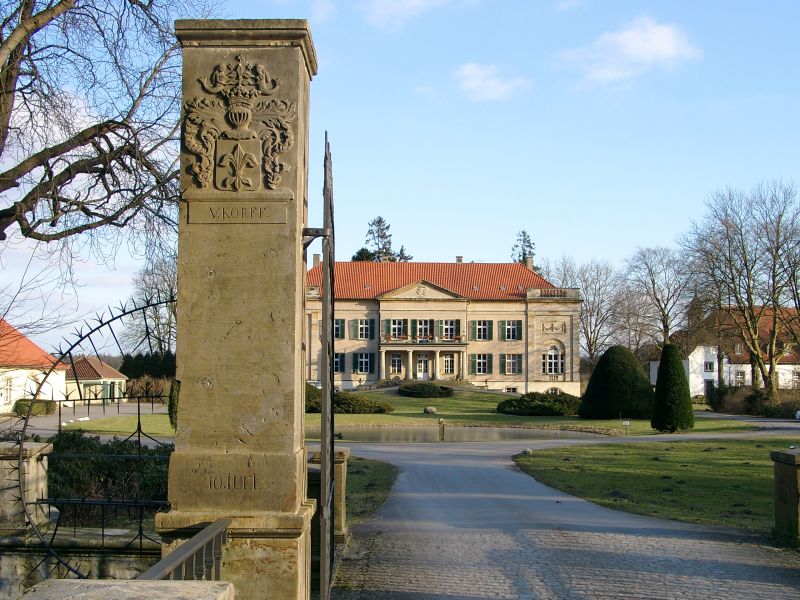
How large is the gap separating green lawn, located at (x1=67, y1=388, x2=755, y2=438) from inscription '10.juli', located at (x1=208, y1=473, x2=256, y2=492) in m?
21.3

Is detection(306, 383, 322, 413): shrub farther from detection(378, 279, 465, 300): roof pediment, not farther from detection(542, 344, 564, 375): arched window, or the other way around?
detection(542, 344, 564, 375): arched window

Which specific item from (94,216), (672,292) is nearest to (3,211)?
(94,216)

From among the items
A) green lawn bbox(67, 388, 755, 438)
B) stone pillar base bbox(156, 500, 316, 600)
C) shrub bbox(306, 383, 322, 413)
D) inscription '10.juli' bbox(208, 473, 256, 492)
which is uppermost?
inscription '10.juli' bbox(208, 473, 256, 492)

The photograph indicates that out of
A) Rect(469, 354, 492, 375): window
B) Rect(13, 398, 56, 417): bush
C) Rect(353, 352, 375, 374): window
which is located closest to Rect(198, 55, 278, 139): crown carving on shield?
Rect(13, 398, 56, 417): bush

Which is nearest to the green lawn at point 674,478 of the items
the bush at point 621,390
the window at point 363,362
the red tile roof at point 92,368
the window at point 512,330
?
the red tile roof at point 92,368

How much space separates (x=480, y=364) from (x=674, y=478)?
56208 millimetres

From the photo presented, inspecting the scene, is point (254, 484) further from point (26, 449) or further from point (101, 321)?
point (26, 449)

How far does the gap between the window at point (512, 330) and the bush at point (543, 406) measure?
94.6ft

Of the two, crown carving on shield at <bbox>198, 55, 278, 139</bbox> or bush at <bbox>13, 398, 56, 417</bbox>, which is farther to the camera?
bush at <bbox>13, 398, 56, 417</bbox>

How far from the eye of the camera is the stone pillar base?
4453 mm

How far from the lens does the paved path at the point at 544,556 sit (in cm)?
677

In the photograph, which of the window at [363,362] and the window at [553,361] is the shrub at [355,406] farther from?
the window at [553,361]

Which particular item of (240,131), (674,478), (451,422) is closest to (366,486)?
(674,478)

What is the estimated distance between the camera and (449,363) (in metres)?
71.1
